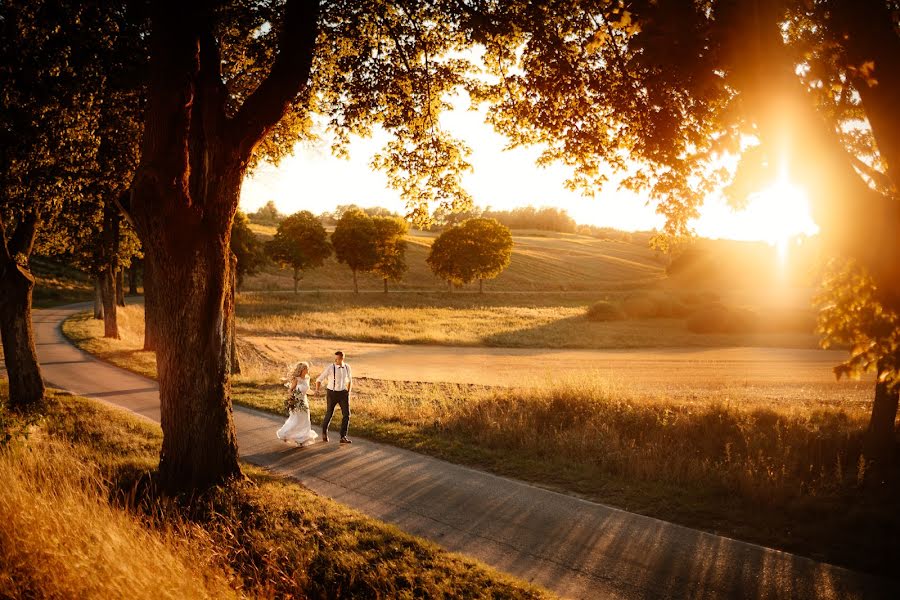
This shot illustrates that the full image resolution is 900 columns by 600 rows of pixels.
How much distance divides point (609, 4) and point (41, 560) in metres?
8.27

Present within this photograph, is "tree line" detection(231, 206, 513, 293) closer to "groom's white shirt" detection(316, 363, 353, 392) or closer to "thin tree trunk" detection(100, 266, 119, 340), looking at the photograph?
"thin tree trunk" detection(100, 266, 119, 340)

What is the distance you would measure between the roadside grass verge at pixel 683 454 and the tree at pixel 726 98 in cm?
373

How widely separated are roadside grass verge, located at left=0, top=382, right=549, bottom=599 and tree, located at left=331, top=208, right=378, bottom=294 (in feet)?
207

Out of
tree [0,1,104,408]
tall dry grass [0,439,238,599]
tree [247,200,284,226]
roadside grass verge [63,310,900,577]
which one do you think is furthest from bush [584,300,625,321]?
tree [247,200,284,226]

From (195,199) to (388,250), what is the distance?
213ft

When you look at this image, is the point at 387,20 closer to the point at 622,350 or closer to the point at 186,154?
the point at 186,154

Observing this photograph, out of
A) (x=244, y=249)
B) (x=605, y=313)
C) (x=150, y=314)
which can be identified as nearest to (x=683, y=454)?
(x=150, y=314)

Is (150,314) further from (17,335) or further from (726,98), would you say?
(726,98)

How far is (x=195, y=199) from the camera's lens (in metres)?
7.23

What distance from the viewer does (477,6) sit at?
7953mm

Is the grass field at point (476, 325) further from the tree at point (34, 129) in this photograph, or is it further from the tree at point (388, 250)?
the tree at point (34, 129)

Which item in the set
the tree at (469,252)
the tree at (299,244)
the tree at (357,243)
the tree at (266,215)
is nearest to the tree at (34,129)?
the tree at (299,244)

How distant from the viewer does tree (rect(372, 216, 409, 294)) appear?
71.0 metres

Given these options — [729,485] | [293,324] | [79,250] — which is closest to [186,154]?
[729,485]
